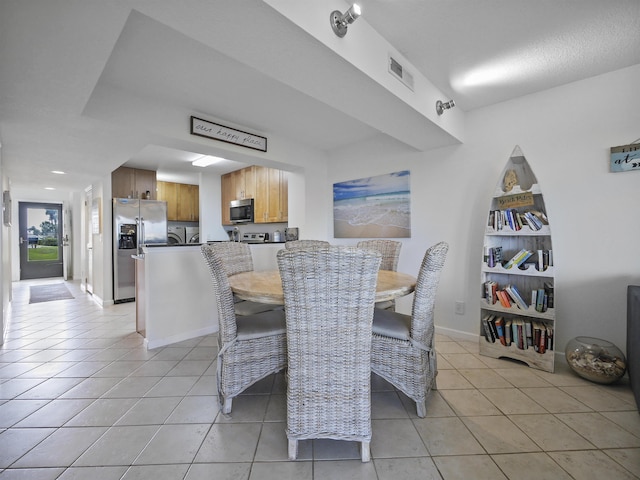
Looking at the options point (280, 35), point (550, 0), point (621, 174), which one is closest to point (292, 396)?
point (280, 35)

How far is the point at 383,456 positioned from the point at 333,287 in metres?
0.87

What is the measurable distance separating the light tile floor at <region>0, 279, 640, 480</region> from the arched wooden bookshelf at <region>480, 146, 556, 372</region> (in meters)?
0.18

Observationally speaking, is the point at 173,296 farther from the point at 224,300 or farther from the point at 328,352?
Answer: the point at 328,352

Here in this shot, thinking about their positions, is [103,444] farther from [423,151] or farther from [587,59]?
[587,59]

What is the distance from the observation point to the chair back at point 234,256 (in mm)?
2464

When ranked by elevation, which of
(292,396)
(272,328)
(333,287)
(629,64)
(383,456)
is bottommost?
(383,456)

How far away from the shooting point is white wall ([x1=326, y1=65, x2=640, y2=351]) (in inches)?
83.9

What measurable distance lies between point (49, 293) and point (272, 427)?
617 cm

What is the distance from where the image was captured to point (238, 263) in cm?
261

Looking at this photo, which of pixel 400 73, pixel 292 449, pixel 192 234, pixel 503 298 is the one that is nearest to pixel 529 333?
pixel 503 298

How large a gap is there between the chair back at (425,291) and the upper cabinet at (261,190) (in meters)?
3.01

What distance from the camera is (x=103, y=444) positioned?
4.73 feet

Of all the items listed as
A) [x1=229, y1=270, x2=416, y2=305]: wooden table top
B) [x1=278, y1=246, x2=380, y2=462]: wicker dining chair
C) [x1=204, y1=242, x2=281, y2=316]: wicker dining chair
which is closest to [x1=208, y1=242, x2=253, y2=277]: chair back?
[x1=204, y1=242, x2=281, y2=316]: wicker dining chair

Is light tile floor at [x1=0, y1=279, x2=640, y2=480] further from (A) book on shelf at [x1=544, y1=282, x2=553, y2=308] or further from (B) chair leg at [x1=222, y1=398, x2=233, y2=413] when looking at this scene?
(A) book on shelf at [x1=544, y1=282, x2=553, y2=308]
